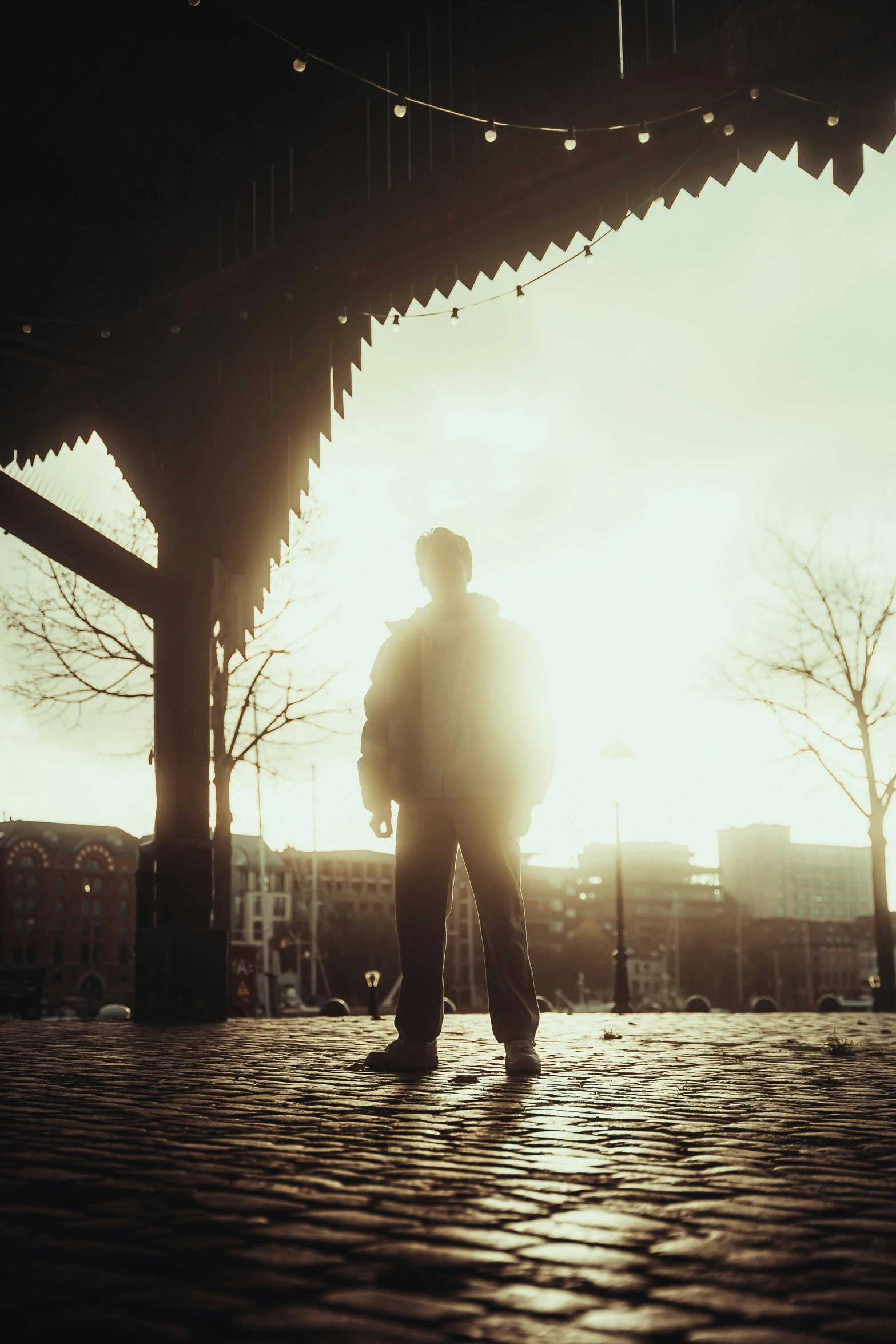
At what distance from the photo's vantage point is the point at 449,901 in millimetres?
5133

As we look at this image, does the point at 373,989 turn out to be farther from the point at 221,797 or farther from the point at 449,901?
the point at 449,901

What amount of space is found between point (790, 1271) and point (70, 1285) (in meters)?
0.94

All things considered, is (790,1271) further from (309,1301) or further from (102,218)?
(102,218)

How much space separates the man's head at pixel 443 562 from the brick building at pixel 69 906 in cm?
9515

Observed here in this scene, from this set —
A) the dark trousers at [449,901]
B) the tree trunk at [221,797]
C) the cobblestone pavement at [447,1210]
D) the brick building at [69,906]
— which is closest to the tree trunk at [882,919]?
the tree trunk at [221,797]

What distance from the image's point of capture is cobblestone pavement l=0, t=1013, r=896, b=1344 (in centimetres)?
147

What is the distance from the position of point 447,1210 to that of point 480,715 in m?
3.08

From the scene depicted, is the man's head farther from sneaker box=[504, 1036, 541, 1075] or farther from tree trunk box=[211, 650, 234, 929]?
tree trunk box=[211, 650, 234, 929]

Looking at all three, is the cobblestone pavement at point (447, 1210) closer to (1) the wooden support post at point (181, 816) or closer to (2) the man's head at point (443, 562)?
(2) the man's head at point (443, 562)

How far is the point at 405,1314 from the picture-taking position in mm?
1459

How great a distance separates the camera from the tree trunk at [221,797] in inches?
725

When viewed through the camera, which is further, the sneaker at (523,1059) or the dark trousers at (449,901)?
the dark trousers at (449,901)

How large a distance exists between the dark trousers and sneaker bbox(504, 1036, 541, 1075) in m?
0.11

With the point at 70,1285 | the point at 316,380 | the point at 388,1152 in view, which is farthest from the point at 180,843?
the point at 70,1285
